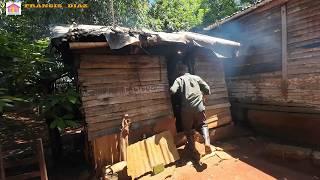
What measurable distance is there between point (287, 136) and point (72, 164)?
6877 millimetres

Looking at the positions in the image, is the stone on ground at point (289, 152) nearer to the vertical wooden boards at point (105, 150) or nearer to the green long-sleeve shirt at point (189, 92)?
the green long-sleeve shirt at point (189, 92)

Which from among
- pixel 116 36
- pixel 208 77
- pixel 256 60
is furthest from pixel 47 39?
pixel 256 60

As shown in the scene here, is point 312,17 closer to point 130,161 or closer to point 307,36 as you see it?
point 307,36

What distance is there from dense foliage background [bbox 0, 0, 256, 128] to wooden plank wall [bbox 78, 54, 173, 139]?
1.57 feet

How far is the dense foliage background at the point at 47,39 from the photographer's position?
573 centimetres

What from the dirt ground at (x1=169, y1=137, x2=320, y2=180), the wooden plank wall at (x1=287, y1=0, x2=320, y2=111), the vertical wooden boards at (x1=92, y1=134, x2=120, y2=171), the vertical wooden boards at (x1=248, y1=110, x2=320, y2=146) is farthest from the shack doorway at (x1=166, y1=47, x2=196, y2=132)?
the vertical wooden boards at (x1=248, y1=110, x2=320, y2=146)

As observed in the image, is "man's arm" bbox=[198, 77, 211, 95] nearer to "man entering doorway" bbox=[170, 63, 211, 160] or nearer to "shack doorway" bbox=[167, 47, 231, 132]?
"man entering doorway" bbox=[170, 63, 211, 160]

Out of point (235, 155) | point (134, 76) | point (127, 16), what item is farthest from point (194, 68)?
point (127, 16)

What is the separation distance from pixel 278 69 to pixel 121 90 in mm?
5464

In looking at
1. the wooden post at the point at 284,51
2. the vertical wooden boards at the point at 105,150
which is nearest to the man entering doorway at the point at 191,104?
the vertical wooden boards at the point at 105,150

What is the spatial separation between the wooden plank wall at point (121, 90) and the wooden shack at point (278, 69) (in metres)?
3.95

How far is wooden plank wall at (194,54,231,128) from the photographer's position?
8562mm

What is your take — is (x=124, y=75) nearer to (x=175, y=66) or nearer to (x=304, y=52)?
(x=175, y=66)

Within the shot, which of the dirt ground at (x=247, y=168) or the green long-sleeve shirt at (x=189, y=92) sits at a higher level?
the green long-sleeve shirt at (x=189, y=92)
